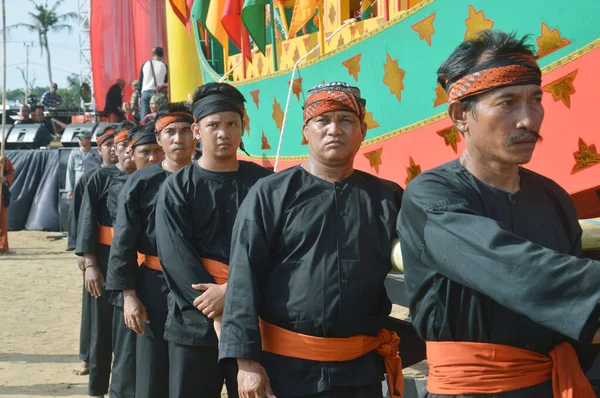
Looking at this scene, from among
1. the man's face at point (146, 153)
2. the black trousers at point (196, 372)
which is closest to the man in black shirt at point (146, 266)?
the black trousers at point (196, 372)

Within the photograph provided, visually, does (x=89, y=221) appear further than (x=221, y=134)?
Yes

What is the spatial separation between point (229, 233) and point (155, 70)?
873cm

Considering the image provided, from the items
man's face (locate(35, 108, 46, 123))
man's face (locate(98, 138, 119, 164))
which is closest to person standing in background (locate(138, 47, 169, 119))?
man's face (locate(98, 138, 119, 164))

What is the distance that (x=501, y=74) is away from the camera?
6.66 ft

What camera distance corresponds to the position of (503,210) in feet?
6.88

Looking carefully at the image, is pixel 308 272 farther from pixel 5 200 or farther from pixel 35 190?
pixel 35 190

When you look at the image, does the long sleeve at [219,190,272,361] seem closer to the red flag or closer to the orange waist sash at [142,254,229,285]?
the orange waist sash at [142,254,229,285]

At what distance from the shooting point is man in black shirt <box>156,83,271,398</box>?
11.8 feet

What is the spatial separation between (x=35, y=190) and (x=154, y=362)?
1233 centimetres

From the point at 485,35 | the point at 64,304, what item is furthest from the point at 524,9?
the point at 64,304

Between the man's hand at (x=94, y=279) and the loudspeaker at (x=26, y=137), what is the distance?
12.7 m

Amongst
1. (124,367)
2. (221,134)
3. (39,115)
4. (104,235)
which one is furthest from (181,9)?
(39,115)

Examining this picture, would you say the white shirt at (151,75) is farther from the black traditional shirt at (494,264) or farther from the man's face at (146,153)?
the black traditional shirt at (494,264)

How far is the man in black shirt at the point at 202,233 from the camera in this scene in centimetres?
358
